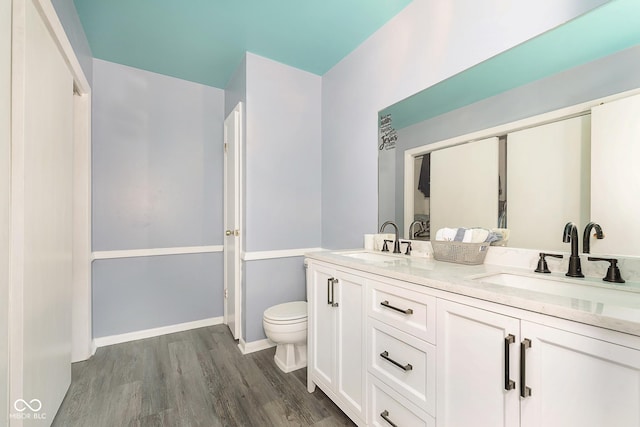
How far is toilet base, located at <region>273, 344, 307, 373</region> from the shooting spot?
6.88ft

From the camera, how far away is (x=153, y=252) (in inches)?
106

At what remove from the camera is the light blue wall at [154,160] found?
252 cm

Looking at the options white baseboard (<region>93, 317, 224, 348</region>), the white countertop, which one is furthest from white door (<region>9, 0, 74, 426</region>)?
the white countertop

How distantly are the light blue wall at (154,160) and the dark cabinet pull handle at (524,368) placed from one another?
2.83 meters

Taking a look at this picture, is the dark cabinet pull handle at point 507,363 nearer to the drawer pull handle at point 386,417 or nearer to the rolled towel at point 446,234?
the drawer pull handle at point 386,417

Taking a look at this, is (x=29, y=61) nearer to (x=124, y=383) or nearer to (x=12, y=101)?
(x=12, y=101)

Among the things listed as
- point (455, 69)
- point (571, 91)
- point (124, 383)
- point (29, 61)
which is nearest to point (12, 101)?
point (29, 61)

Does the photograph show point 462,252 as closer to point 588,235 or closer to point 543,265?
point 543,265

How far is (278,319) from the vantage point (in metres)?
1.99

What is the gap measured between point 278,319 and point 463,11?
7.29ft

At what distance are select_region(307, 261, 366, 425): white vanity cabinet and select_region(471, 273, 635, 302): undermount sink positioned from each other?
0.62m

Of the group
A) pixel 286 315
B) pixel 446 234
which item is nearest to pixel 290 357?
pixel 286 315

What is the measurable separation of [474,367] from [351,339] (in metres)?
0.67

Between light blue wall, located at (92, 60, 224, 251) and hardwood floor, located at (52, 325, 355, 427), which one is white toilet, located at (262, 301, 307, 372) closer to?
hardwood floor, located at (52, 325, 355, 427)
